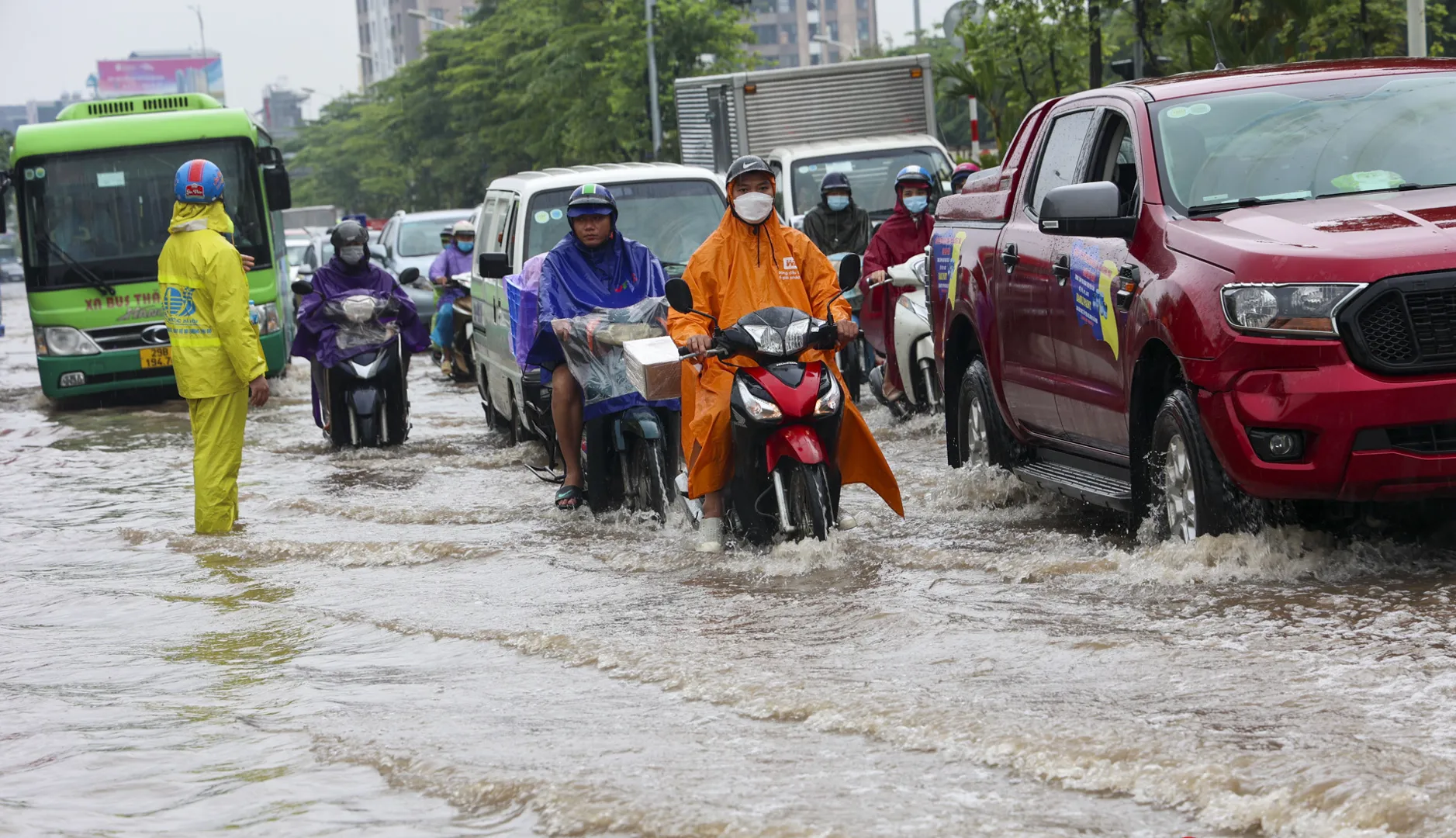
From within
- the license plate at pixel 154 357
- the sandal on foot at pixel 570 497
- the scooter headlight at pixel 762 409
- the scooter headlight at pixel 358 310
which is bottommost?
the sandal on foot at pixel 570 497

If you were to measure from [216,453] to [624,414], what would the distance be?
7.09 feet

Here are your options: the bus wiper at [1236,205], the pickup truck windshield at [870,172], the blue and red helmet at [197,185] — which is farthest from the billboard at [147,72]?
the bus wiper at [1236,205]

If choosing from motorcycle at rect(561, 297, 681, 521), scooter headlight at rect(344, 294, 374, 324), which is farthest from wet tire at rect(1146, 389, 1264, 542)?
scooter headlight at rect(344, 294, 374, 324)

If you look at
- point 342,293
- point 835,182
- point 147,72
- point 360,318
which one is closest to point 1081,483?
point 360,318

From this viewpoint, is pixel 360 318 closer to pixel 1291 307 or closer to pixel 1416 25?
pixel 1416 25

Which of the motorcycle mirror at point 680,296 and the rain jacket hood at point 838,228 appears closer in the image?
the motorcycle mirror at point 680,296

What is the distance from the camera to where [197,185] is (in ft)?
33.4

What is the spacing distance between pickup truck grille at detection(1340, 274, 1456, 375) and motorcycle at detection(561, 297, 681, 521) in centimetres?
400

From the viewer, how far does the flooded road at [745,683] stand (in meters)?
4.68

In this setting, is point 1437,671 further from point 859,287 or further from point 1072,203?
point 859,287

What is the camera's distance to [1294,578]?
684cm

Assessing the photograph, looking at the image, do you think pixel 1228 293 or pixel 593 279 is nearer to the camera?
pixel 1228 293

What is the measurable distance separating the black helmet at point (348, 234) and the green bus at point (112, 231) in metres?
5.45

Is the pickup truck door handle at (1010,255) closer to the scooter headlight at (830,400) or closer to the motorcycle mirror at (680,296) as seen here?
the scooter headlight at (830,400)
